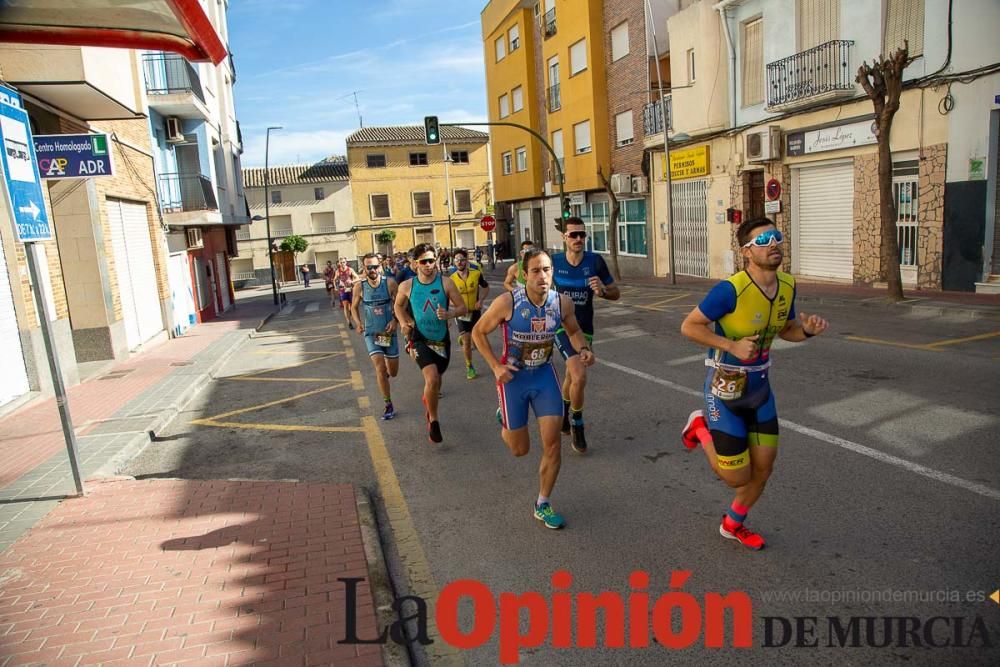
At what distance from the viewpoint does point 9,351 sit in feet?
33.2

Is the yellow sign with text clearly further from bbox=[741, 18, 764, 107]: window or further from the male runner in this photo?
the male runner

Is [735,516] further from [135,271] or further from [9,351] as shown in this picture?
[135,271]

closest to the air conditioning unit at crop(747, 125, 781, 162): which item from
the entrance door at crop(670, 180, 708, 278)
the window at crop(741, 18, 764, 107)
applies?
→ the window at crop(741, 18, 764, 107)

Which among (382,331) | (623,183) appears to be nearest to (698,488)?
(382,331)

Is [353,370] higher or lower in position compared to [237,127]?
lower

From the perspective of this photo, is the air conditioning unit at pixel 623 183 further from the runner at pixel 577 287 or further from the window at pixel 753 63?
the runner at pixel 577 287

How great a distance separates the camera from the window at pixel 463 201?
58344mm

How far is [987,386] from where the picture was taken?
7.30m

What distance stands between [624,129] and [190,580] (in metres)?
26.8

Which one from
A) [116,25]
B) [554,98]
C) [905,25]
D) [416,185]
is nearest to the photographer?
[116,25]

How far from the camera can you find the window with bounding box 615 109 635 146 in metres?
27.8

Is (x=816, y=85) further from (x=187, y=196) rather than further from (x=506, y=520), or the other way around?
(x=187, y=196)

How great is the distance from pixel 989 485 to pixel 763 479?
191cm

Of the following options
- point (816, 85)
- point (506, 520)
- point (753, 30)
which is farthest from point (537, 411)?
point (753, 30)
